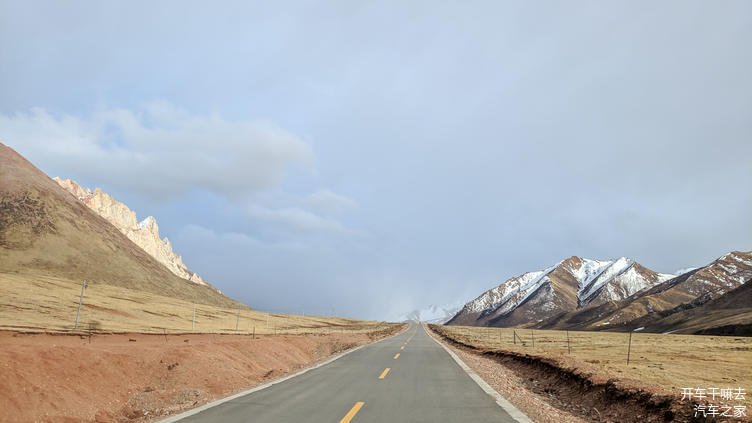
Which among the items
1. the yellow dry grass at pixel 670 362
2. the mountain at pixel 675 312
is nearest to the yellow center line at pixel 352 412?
the yellow dry grass at pixel 670 362

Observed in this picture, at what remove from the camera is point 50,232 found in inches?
5541

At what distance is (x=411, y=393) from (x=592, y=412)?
5535 mm

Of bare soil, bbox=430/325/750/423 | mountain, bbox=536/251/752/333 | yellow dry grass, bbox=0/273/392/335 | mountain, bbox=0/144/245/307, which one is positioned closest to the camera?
bare soil, bbox=430/325/750/423

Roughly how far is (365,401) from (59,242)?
550 feet

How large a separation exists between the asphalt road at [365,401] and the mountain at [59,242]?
132741mm

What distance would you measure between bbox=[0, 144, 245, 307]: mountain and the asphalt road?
132741 millimetres

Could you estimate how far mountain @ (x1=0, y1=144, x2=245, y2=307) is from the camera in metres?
125

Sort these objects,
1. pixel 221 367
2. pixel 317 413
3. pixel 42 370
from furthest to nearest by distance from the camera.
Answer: pixel 221 367, pixel 42 370, pixel 317 413

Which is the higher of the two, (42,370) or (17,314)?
(42,370)

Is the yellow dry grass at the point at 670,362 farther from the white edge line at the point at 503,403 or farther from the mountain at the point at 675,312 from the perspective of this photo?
the mountain at the point at 675,312

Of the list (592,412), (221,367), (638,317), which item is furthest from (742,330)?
(221,367)

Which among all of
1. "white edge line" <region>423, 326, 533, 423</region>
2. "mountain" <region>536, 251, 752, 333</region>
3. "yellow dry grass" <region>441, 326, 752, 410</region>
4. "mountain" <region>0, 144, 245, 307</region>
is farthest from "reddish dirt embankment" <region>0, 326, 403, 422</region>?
"mountain" <region>0, 144, 245, 307</region>

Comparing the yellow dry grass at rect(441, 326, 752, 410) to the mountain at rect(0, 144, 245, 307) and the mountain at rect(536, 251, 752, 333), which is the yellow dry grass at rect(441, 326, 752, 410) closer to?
the mountain at rect(536, 251, 752, 333)

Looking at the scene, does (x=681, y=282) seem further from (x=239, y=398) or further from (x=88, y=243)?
(x=88, y=243)
